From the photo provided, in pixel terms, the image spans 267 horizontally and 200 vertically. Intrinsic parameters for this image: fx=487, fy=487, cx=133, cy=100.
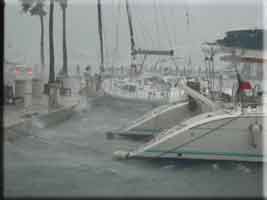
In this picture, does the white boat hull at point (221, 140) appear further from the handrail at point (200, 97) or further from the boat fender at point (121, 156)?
the handrail at point (200, 97)

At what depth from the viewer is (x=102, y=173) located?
8531 mm

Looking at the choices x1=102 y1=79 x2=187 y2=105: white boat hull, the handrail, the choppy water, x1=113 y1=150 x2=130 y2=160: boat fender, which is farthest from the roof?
x1=102 y1=79 x2=187 y2=105: white boat hull

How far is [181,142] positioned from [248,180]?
1462 millimetres

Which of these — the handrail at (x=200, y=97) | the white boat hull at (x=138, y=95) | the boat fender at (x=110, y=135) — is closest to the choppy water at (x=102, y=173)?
the boat fender at (x=110, y=135)

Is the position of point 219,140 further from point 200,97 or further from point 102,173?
point 200,97

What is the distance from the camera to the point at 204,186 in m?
7.86

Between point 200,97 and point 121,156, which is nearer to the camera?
point 121,156

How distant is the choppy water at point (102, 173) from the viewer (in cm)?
738

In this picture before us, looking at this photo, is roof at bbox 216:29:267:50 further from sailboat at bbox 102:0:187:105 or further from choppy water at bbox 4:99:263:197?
sailboat at bbox 102:0:187:105

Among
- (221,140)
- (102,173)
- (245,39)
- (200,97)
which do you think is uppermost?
(245,39)

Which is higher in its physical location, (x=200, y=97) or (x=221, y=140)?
(x=200, y=97)

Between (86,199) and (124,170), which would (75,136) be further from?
(86,199)

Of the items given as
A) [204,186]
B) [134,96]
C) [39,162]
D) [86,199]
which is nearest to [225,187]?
[204,186]

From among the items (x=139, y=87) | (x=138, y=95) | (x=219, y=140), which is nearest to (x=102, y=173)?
(x=219, y=140)
